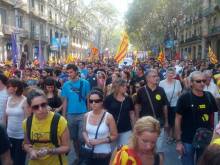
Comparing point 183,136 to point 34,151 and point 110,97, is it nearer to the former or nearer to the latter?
point 110,97

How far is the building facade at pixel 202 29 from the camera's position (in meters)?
43.1

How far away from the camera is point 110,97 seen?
5344mm

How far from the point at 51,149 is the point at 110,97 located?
6.49 ft

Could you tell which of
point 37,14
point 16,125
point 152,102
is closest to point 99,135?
point 16,125

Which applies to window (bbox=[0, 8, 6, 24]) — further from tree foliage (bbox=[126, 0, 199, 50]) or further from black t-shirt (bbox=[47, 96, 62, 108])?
black t-shirt (bbox=[47, 96, 62, 108])

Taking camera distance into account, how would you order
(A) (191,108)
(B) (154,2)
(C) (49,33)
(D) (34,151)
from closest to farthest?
(D) (34,151), (A) (191,108), (B) (154,2), (C) (49,33)

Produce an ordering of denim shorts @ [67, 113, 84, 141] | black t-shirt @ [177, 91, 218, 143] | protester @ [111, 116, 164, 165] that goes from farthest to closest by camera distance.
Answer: denim shorts @ [67, 113, 84, 141], black t-shirt @ [177, 91, 218, 143], protester @ [111, 116, 164, 165]

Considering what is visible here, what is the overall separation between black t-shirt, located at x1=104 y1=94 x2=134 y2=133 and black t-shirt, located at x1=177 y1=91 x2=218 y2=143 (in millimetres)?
950

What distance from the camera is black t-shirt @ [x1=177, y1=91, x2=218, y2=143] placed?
437cm

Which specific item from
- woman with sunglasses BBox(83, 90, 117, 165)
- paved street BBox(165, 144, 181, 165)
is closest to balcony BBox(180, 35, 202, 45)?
paved street BBox(165, 144, 181, 165)

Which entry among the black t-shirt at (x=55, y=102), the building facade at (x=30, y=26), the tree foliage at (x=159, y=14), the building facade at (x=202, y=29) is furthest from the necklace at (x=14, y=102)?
the building facade at (x=202, y=29)

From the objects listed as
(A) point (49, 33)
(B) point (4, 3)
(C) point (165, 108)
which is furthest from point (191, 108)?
(A) point (49, 33)

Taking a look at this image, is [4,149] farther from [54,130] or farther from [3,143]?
[54,130]

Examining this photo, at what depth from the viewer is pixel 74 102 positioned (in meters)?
6.23
